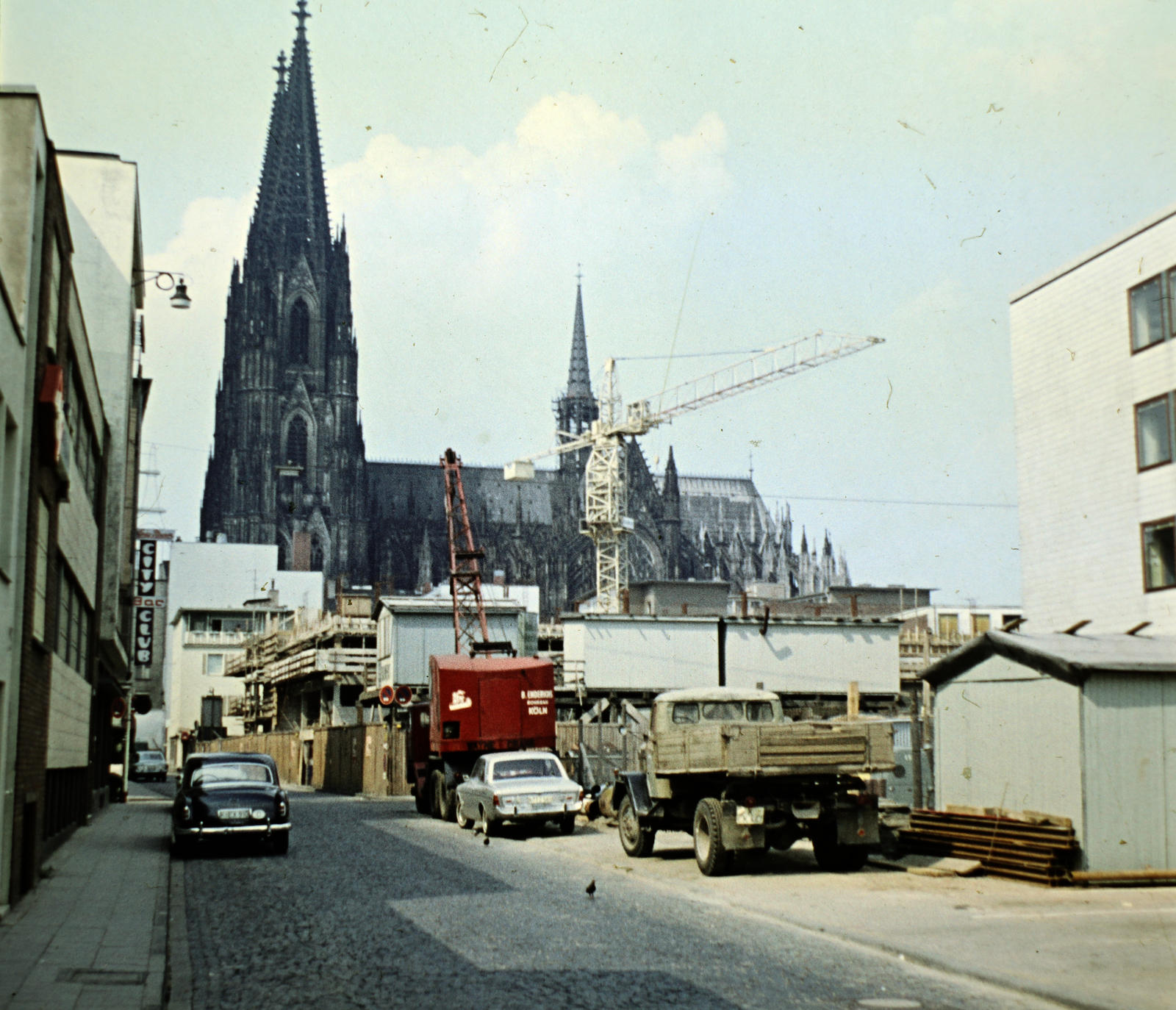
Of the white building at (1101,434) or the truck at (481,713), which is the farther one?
the truck at (481,713)

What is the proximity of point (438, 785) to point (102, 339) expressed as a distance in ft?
43.3

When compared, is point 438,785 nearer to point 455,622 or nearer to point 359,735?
point 359,735

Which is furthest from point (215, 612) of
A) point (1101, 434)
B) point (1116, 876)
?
point (1116, 876)

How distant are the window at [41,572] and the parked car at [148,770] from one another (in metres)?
50.9

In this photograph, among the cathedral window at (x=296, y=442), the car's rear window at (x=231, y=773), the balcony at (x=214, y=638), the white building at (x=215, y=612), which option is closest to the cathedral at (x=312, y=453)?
the cathedral window at (x=296, y=442)

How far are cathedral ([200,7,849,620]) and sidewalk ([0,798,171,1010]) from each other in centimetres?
10002

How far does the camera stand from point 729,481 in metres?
163

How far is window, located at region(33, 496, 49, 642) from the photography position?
16.1 metres

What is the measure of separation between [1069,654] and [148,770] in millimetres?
58235

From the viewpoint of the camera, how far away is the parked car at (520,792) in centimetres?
2386

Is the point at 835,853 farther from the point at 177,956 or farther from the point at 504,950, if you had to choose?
the point at 177,956

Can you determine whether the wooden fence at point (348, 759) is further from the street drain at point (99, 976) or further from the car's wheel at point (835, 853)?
the street drain at point (99, 976)

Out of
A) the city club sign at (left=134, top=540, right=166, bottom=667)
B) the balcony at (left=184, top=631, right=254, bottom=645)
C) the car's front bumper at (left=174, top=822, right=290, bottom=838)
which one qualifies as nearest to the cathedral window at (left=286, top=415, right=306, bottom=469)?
the balcony at (left=184, top=631, right=254, bottom=645)

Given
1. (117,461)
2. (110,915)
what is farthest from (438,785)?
(110,915)
